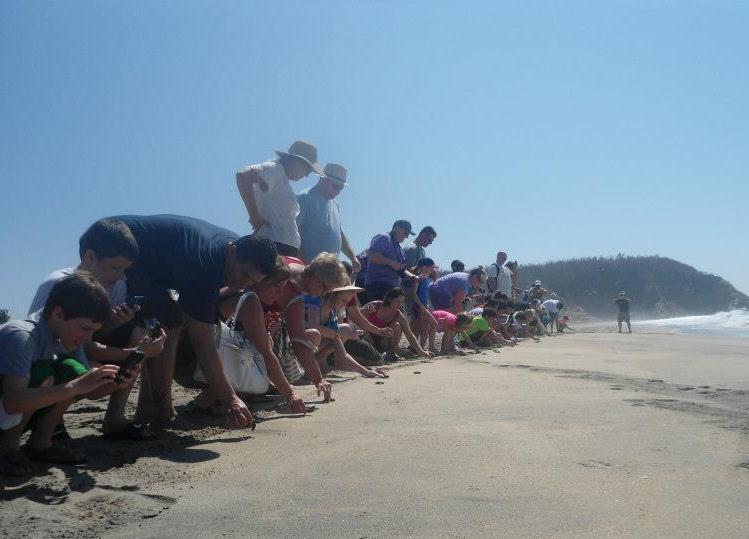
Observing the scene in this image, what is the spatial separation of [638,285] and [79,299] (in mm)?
44469

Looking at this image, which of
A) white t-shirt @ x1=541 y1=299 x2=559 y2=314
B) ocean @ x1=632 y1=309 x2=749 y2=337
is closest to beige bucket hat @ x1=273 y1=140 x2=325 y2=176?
white t-shirt @ x1=541 y1=299 x2=559 y2=314

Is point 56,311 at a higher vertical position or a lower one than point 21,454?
higher

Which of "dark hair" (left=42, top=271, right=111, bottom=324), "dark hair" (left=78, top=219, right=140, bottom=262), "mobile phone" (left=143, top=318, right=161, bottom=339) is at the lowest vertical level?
"mobile phone" (left=143, top=318, right=161, bottom=339)

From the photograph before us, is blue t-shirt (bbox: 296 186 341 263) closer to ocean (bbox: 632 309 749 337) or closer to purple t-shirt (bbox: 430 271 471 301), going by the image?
purple t-shirt (bbox: 430 271 471 301)

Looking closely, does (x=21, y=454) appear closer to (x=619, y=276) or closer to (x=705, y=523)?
(x=705, y=523)

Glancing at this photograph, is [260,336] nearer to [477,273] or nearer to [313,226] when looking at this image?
[313,226]

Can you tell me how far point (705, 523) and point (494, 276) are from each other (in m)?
10.4

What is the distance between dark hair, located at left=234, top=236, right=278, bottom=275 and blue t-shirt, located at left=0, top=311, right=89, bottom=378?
3.01 ft

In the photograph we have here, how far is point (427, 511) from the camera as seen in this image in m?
2.08

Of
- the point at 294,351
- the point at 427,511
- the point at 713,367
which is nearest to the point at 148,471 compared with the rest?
Result: the point at 427,511

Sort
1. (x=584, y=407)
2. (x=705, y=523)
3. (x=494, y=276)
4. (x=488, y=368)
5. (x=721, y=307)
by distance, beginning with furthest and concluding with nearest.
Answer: (x=721, y=307), (x=494, y=276), (x=488, y=368), (x=584, y=407), (x=705, y=523)

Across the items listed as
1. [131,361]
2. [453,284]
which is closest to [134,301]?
[131,361]

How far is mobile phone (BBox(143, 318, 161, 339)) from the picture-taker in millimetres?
3039

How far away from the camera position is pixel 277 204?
5176 millimetres
